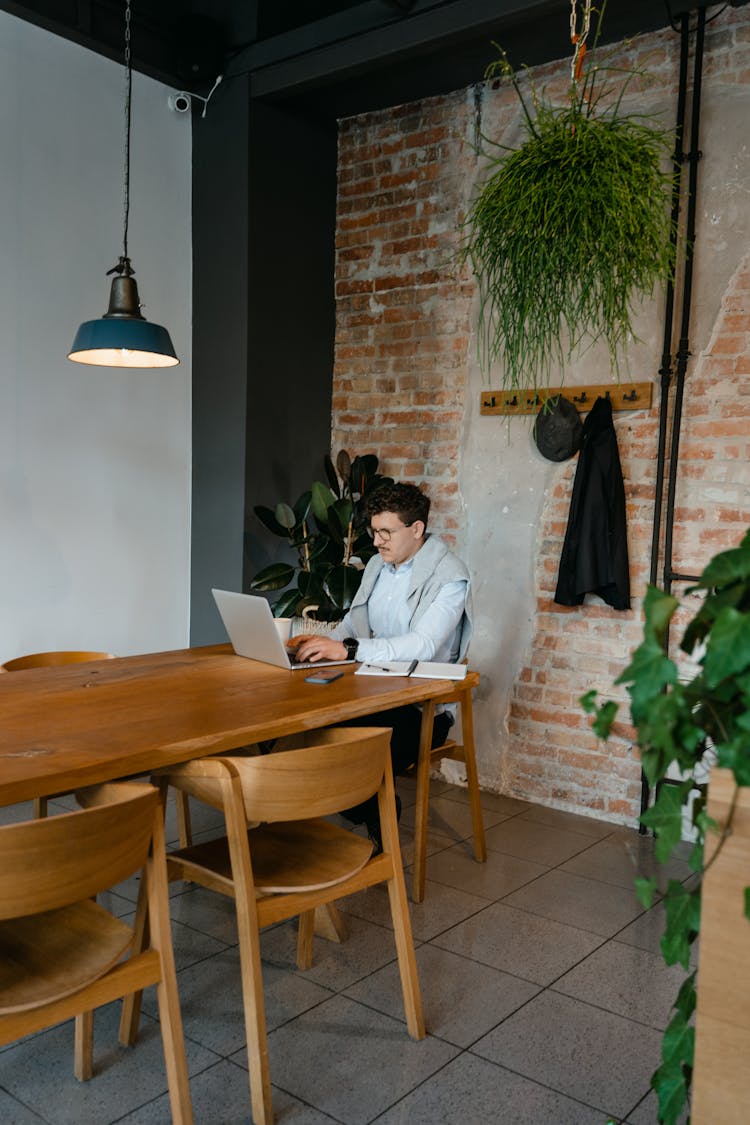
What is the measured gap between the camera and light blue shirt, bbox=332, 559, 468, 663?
3309 millimetres

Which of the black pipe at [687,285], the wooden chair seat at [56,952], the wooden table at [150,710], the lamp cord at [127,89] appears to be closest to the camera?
the wooden chair seat at [56,952]

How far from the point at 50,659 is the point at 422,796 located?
140 centimetres

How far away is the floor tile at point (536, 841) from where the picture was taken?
3709 mm

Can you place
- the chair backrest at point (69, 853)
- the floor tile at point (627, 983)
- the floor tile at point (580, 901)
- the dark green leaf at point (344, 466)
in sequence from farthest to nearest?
the dark green leaf at point (344, 466)
the floor tile at point (580, 901)
the floor tile at point (627, 983)
the chair backrest at point (69, 853)

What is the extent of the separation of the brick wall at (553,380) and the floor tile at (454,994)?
58.3 inches

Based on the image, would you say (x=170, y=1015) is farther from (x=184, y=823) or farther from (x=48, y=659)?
(x=48, y=659)

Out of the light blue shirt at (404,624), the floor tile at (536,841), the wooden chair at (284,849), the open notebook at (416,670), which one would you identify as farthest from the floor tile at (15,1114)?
the floor tile at (536,841)

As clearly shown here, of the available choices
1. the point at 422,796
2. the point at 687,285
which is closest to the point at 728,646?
the point at 422,796

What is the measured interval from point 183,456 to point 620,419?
6.90 feet

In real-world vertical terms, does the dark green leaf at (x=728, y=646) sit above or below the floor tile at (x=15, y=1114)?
above

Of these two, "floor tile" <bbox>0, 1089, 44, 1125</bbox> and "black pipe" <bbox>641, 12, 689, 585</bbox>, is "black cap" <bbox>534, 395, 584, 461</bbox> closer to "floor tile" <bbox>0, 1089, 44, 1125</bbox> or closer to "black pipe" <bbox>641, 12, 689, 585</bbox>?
"black pipe" <bbox>641, 12, 689, 585</bbox>

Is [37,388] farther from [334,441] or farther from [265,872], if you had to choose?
[265,872]

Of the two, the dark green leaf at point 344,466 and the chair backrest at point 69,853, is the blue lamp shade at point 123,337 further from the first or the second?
the chair backrest at point 69,853

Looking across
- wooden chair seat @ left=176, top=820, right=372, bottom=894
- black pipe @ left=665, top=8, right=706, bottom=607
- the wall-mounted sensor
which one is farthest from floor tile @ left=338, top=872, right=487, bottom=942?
the wall-mounted sensor
